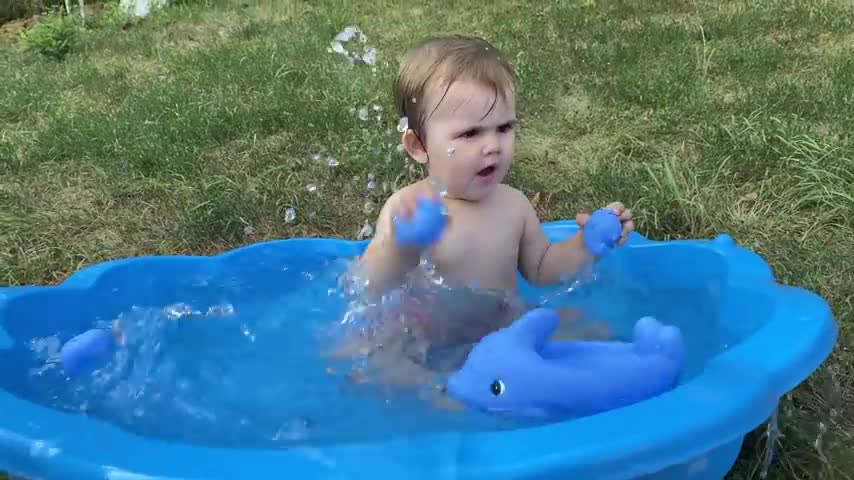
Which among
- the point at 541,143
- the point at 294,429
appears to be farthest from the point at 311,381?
the point at 541,143

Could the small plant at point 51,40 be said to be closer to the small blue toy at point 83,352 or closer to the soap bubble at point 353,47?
the soap bubble at point 353,47

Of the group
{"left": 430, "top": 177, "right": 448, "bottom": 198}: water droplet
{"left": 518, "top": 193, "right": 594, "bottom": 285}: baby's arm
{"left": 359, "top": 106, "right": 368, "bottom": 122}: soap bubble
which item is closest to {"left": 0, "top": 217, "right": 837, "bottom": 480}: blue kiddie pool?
{"left": 518, "top": 193, "right": 594, "bottom": 285}: baby's arm

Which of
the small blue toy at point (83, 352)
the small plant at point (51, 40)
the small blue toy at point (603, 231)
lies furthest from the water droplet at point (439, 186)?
the small plant at point (51, 40)

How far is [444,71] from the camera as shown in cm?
184

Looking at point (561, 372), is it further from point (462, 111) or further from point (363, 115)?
point (363, 115)

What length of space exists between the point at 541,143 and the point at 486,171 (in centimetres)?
134

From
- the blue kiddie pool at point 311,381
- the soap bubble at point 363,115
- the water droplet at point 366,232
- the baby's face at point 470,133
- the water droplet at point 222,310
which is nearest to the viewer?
the blue kiddie pool at point 311,381

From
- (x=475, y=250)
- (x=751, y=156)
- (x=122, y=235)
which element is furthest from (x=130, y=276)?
(x=751, y=156)

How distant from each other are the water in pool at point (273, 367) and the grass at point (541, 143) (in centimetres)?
40

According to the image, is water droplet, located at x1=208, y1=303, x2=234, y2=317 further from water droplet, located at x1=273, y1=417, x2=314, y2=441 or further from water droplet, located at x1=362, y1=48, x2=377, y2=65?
water droplet, located at x1=362, y1=48, x2=377, y2=65

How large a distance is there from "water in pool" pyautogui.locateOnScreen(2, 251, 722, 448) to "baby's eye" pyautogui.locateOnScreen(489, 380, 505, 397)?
52mm

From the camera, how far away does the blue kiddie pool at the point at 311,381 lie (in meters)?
1.17

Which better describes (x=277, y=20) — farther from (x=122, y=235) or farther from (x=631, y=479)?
(x=631, y=479)

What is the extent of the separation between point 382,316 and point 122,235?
1173mm
